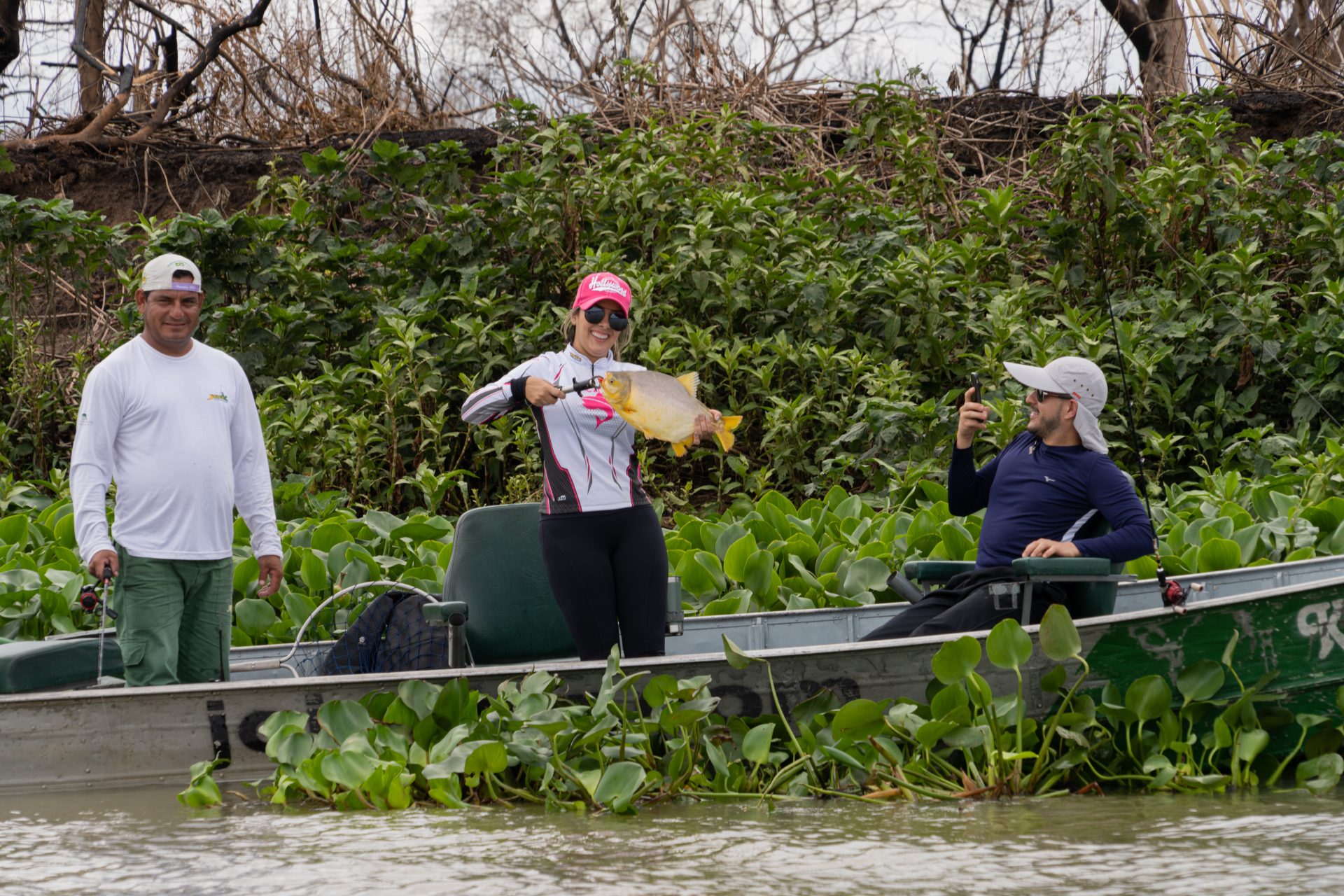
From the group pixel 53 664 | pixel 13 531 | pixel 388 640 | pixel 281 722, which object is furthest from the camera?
pixel 13 531

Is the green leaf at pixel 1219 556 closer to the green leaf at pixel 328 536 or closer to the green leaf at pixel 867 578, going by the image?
the green leaf at pixel 867 578

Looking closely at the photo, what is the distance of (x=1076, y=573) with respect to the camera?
12.4ft

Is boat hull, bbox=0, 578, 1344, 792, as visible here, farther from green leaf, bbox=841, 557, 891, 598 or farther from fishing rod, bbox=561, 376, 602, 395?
green leaf, bbox=841, 557, 891, 598

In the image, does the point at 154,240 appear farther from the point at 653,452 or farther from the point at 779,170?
the point at 779,170

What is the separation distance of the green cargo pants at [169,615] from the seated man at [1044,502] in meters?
1.98

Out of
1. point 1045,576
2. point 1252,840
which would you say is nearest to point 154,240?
point 1045,576

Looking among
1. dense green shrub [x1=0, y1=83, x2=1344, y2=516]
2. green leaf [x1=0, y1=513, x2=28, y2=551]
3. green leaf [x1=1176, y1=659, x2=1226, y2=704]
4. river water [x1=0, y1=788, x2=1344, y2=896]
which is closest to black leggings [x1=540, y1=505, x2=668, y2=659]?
river water [x1=0, y1=788, x2=1344, y2=896]

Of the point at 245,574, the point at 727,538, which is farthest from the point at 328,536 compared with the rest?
the point at 727,538

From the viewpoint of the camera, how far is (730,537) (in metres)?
5.87

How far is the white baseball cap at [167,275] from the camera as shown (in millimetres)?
4012

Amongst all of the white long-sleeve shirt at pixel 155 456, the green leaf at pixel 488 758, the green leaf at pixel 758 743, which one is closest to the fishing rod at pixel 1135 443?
the green leaf at pixel 758 743

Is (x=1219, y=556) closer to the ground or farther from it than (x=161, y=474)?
closer to the ground

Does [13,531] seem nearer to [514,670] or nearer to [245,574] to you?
[245,574]

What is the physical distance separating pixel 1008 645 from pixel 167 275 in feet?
8.53
